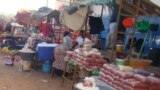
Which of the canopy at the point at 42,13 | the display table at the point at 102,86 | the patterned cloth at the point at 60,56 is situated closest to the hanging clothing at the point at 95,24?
the patterned cloth at the point at 60,56

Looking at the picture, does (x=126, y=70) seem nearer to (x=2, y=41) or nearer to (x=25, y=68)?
(x=25, y=68)

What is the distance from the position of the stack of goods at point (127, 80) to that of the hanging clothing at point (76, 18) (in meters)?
4.70

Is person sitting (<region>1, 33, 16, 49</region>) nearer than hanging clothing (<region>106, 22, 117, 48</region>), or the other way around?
hanging clothing (<region>106, 22, 117, 48</region>)

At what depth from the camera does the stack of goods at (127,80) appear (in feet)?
14.1

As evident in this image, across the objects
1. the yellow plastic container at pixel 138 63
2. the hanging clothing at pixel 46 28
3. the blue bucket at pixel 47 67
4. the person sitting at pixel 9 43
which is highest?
the hanging clothing at pixel 46 28

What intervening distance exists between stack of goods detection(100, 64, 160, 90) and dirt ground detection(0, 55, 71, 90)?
376cm

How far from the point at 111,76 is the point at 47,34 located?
29.1ft

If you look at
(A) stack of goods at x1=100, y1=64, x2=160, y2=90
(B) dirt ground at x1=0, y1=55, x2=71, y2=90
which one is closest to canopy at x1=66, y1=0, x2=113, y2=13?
(B) dirt ground at x1=0, y1=55, x2=71, y2=90

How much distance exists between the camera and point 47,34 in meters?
13.5

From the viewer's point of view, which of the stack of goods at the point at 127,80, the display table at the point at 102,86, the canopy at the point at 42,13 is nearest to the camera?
the stack of goods at the point at 127,80

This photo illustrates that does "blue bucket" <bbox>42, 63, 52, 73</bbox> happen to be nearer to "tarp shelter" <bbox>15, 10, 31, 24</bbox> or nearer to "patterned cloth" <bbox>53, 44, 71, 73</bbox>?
"patterned cloth" <bbox>53, 44, 71, 73</bbox>

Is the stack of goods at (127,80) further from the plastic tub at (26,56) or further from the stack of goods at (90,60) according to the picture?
the plastic tub at (26,56)

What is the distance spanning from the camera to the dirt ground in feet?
27.5

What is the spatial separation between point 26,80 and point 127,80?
5363mm
